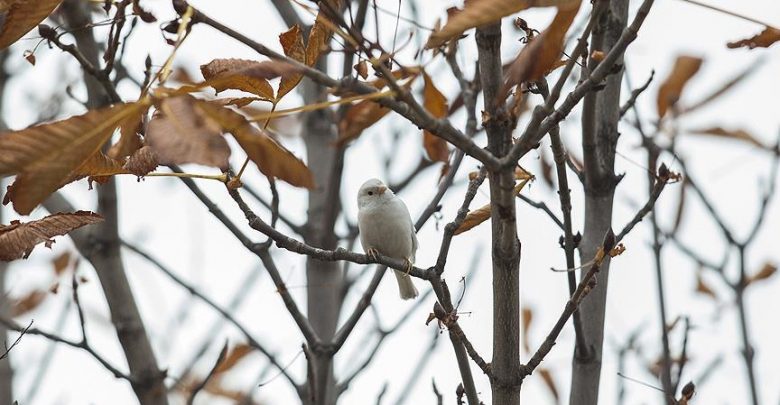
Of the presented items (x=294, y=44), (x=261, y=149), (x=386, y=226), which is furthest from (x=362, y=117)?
(x=386, y=226)

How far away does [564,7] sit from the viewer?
1.14 metres

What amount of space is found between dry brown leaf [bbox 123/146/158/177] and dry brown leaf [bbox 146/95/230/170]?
571 mm

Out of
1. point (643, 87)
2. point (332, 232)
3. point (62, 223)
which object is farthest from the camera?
point (332, 232)

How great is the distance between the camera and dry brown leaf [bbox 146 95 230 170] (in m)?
1.02

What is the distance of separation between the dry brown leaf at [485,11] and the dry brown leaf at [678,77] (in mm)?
1571

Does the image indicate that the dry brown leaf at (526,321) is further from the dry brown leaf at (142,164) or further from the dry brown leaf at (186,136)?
the dry brown leaf at (186,136)

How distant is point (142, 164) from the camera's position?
170 cm

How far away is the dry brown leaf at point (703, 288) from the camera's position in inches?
168

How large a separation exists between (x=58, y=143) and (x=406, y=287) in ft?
11.6

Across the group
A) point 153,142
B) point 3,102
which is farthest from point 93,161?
point 3,102

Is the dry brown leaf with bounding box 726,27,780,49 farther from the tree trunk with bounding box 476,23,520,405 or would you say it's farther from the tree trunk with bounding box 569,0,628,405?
the tree trunk with bounding box 569,0,628,405

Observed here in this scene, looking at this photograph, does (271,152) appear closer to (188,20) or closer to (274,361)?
(188,20)

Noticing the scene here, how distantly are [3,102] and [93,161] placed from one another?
319 centimetres

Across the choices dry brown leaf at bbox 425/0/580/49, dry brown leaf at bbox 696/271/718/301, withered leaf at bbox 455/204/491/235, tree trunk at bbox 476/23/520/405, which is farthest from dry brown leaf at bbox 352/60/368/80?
dry brown leaf at bbox 696/271/718/301
